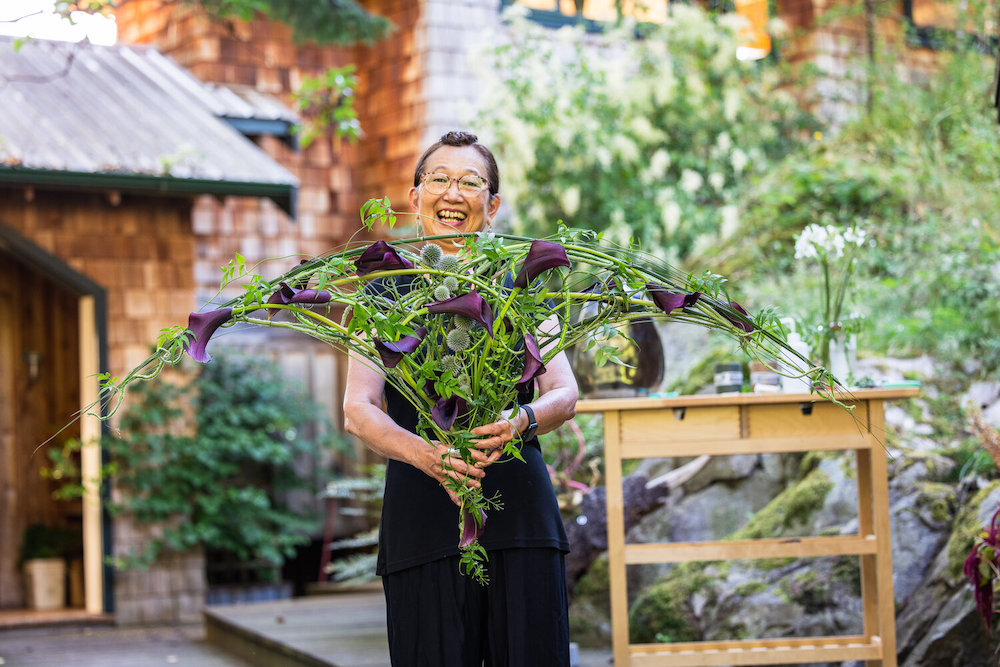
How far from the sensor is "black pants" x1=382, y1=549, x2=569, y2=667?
84.9 inches

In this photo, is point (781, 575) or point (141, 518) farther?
point (141, 518)

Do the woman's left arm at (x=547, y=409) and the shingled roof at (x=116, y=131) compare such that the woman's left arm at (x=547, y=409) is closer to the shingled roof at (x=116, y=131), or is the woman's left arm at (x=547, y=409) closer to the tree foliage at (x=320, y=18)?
the shingled roof at (x=116, y=131)

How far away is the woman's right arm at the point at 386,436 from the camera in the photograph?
6.48ft

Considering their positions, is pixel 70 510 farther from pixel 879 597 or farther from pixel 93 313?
pixel 879 597

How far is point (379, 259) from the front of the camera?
6.16ft

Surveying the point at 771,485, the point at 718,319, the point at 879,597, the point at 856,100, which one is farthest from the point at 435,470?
the point at 856,100

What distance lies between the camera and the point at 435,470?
6.65 ft

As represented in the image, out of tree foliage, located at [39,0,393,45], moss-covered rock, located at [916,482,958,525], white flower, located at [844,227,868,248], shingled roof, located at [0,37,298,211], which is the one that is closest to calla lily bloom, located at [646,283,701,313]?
white flower, located at [844,227,868,248]

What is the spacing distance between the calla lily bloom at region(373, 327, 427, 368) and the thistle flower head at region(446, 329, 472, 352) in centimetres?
5

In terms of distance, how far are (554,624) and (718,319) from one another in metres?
0.65

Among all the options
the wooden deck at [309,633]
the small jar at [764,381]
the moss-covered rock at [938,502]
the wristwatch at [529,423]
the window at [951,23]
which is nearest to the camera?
the wristwatch at [529,423]

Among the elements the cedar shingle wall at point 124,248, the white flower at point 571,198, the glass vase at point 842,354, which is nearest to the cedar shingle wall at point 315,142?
the white flower at point 571,198

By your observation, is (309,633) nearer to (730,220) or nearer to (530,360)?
(530,360)

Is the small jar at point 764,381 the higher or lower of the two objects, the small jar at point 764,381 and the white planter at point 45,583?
the higher
